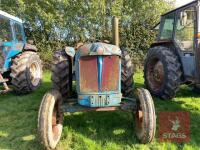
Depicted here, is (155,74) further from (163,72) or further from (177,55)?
(177,55)

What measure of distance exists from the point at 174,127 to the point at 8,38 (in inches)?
193

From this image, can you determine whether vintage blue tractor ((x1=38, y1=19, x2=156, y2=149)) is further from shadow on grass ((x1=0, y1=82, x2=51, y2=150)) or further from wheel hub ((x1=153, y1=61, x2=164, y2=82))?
wheel hub ((x1=153, y1=61, x2=164, y2=82))

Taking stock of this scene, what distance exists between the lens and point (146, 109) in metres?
4.61

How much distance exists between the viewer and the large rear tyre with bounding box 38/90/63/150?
4.32m

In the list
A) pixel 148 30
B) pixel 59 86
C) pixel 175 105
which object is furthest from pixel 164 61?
pixel 148 30

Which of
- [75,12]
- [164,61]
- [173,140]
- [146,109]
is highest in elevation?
[75,12]

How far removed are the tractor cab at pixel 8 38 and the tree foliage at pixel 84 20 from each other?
5853 millimetres

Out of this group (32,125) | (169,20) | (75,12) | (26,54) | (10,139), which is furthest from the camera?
(75,12)

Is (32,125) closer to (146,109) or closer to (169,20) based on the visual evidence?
(146,109)

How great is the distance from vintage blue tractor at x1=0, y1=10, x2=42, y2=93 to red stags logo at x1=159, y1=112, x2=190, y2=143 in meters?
3.53

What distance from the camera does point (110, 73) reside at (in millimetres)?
5008

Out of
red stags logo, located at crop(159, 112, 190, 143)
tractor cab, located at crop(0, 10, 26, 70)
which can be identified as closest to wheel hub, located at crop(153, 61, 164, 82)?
red stags logo, located at crop(159, 112, 190, 143)

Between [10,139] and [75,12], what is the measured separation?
35.3 ft

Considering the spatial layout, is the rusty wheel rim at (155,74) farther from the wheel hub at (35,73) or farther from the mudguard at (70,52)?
the wheel hub at (35,73)
